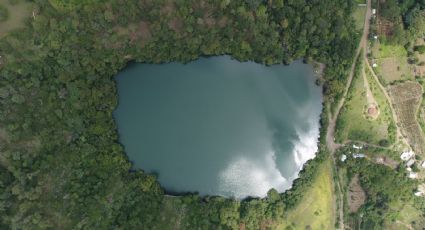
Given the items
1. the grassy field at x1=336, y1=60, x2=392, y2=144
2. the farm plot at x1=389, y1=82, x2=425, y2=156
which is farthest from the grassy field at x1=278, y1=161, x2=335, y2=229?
the farm plot at x1=389, y1=82, x2=425, y2=156

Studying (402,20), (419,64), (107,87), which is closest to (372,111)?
(419,64)

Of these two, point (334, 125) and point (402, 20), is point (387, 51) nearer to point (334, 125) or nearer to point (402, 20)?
point (402, 20)

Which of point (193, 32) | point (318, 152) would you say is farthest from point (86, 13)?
point (318, 152)

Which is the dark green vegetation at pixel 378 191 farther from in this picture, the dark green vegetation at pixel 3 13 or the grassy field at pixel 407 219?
the dark green vegetation at pixel 3 13

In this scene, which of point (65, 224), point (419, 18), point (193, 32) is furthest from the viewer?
point (419, 18)

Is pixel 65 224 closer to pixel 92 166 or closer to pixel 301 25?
pixel 92 166

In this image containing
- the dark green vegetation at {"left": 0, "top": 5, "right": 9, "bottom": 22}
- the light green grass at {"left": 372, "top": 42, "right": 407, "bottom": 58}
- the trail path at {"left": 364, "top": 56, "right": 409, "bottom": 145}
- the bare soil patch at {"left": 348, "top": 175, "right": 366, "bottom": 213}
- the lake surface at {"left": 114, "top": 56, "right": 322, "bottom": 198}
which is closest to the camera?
the dark green vegetation at {"left": 0, "top": 5, "right": 9, "bottom": 22}

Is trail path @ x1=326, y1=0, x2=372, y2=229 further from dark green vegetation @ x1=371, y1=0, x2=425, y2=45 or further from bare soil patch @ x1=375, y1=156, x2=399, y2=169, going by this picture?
bare soil patch @ x1=375, y1=156, x2=399, y2=169
